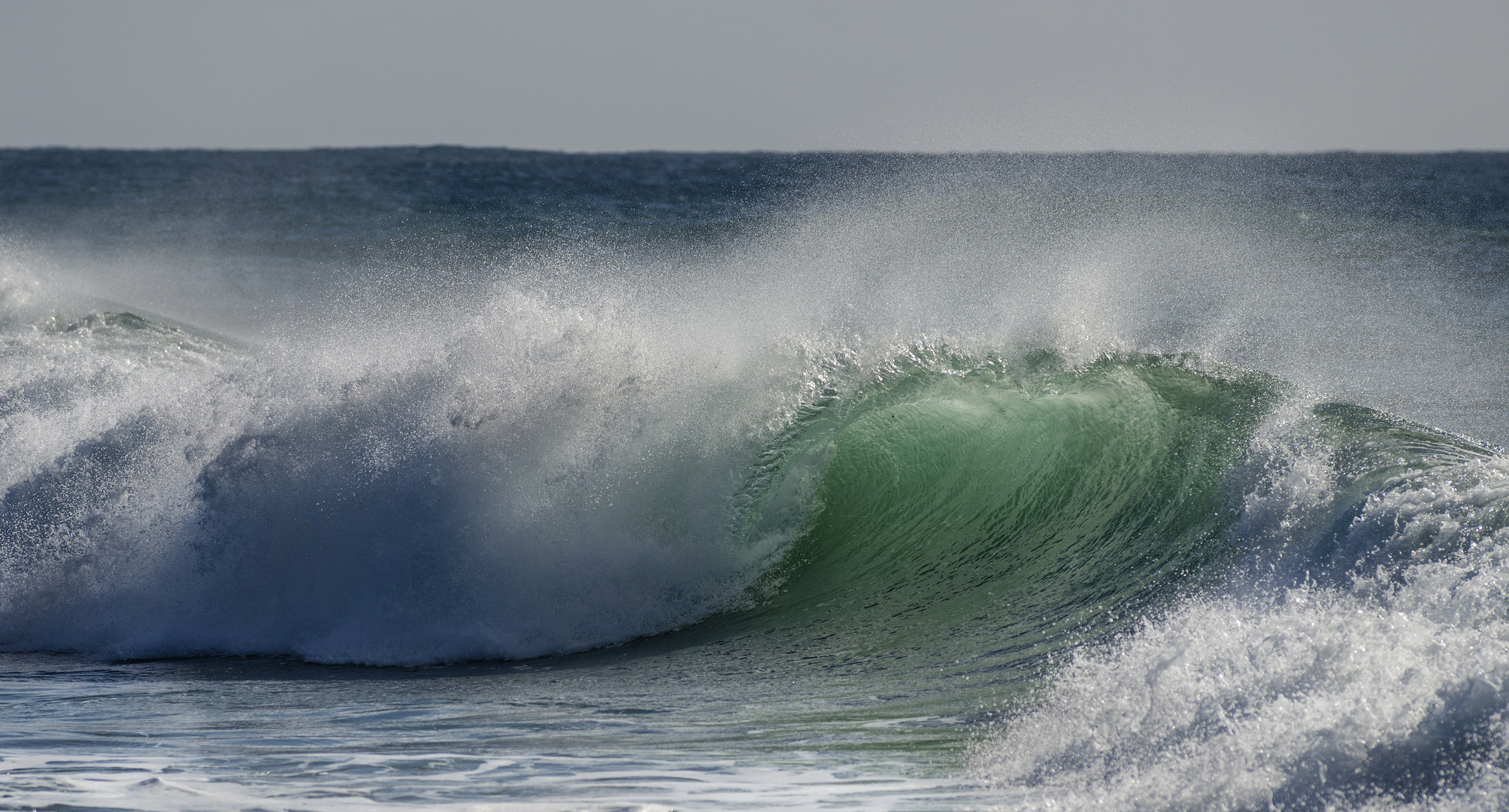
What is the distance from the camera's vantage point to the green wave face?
6.34m

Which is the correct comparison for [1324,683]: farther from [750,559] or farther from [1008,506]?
[1008,506]

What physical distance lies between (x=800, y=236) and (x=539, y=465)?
6.54 meters

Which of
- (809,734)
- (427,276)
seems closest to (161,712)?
(809,734)

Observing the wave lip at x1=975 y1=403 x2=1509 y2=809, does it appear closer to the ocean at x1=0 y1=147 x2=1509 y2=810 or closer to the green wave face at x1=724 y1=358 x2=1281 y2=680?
the ocean at x1=0 y1=147 x2=1509 y2=810

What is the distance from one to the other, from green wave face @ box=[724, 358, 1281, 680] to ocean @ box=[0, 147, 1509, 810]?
0.10ft

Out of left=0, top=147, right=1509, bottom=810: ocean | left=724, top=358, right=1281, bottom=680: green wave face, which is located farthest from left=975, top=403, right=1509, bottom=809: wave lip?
left=724, top=358, right=1281, bottom=680: green wave face

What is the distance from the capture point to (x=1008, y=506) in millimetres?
8000

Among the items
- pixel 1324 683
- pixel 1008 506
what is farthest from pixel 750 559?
pixel 1324 683

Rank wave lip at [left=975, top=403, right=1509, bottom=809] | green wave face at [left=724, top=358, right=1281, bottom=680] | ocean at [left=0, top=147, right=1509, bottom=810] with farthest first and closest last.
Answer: green wave face at [left=724, top=358, right=1281, bottom=680] < ocean at [left=0, top=147, right=1509, bottom=810] < wave lip at [left=975, top=403, right=1509, bottom=809]

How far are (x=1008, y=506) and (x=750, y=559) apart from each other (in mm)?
1831

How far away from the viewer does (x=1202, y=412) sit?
789cm

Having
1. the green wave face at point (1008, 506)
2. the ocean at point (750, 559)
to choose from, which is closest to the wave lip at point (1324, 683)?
the ocean at point (750, 559)

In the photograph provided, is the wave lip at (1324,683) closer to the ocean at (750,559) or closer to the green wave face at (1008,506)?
the ocean at (750,559)

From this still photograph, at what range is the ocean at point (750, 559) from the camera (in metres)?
4.04
